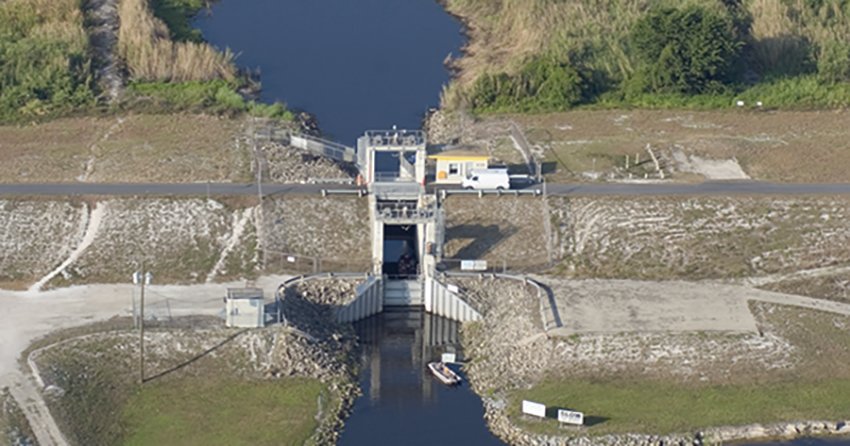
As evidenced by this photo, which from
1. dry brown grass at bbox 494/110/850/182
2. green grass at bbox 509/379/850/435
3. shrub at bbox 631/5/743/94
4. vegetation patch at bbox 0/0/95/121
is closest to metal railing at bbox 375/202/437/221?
dry brown grass at bbox 494/110/850/182

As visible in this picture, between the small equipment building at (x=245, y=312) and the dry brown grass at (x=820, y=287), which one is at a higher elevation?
the dry brown grass at (x=820, y=287)

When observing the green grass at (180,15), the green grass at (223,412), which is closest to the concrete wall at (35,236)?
the green grass at (223,412)

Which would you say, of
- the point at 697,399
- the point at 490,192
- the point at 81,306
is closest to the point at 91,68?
the point at 490,192

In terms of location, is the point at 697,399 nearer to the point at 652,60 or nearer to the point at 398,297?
the point at 398,297

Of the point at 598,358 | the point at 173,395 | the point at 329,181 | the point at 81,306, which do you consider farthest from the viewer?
the point at 329,181

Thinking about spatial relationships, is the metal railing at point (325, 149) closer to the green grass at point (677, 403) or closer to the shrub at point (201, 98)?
the shrub at point (201, 98)

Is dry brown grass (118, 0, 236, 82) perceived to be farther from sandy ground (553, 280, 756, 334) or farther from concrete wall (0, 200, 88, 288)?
sandy ground (553, 280, 756, 334)
